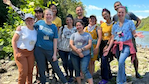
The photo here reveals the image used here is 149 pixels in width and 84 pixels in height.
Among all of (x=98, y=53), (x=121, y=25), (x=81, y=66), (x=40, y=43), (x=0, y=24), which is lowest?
(x=81, y=66)

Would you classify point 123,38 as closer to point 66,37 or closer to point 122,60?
point 122,60

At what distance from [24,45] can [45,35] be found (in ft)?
1.79

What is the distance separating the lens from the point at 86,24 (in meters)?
4.61

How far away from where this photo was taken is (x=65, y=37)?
4.29m

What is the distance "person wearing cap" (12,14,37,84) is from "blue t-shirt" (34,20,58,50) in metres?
0.11

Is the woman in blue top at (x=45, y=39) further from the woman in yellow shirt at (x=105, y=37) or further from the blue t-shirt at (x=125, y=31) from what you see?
the blue t-shirt at (x=125, y=31)

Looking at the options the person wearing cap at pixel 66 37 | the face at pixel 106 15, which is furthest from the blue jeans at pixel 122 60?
the person wearing cap at pixel 66 37

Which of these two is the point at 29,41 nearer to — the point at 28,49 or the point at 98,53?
the point at 28,49

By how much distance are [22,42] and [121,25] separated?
2484 millimetres

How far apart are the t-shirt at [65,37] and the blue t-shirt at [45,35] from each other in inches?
29.1

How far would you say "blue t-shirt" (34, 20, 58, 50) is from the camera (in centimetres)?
346

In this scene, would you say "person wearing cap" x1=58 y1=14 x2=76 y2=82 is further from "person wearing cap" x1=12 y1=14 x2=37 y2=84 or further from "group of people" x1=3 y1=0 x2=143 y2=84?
"person wearing cap" x1=12 y1=14 x2=37 y2=84

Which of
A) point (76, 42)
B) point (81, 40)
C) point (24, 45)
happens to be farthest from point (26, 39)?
point (81, 40)

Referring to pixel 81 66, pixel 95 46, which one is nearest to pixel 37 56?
pixel 81 66
